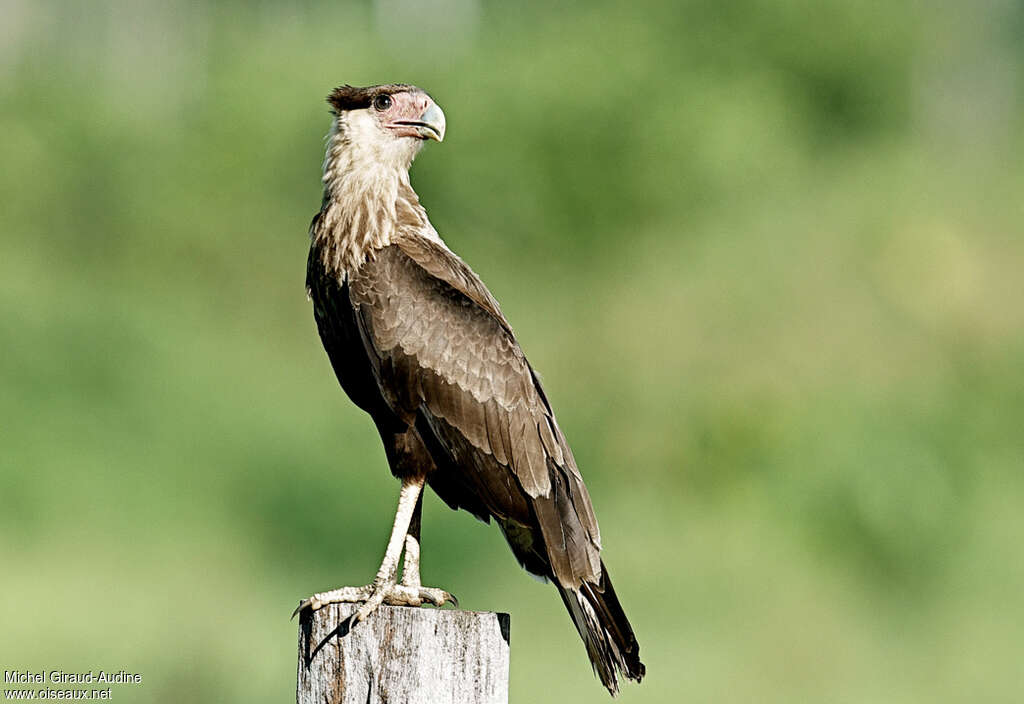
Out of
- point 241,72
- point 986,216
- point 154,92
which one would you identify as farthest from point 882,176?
point 154,92

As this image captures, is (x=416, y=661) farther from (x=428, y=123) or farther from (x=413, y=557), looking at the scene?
(x=428, y=123)

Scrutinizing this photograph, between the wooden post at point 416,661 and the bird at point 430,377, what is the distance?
0.46m

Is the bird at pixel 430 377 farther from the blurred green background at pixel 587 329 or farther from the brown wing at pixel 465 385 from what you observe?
the blurred green background at pixel 587 329

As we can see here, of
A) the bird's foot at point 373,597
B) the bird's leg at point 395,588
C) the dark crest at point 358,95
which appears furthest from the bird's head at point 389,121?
the bird's foot at point 373,597

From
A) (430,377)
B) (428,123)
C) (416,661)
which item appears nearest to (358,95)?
(428,123)

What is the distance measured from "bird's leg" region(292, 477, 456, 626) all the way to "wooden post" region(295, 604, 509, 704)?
0.10 meters

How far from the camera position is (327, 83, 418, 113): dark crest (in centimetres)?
516

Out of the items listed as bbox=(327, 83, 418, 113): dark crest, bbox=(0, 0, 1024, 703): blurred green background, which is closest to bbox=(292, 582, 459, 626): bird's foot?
bbox=(327, 83, 418, 113): dark crest

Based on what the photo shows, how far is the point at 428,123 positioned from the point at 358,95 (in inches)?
11.2

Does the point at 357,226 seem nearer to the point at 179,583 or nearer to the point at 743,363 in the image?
the point at 179,583

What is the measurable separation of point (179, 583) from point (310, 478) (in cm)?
165

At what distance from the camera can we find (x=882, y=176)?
49.5ft

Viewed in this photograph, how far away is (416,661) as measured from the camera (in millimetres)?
3852

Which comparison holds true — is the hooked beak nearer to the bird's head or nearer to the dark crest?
the bird's head
